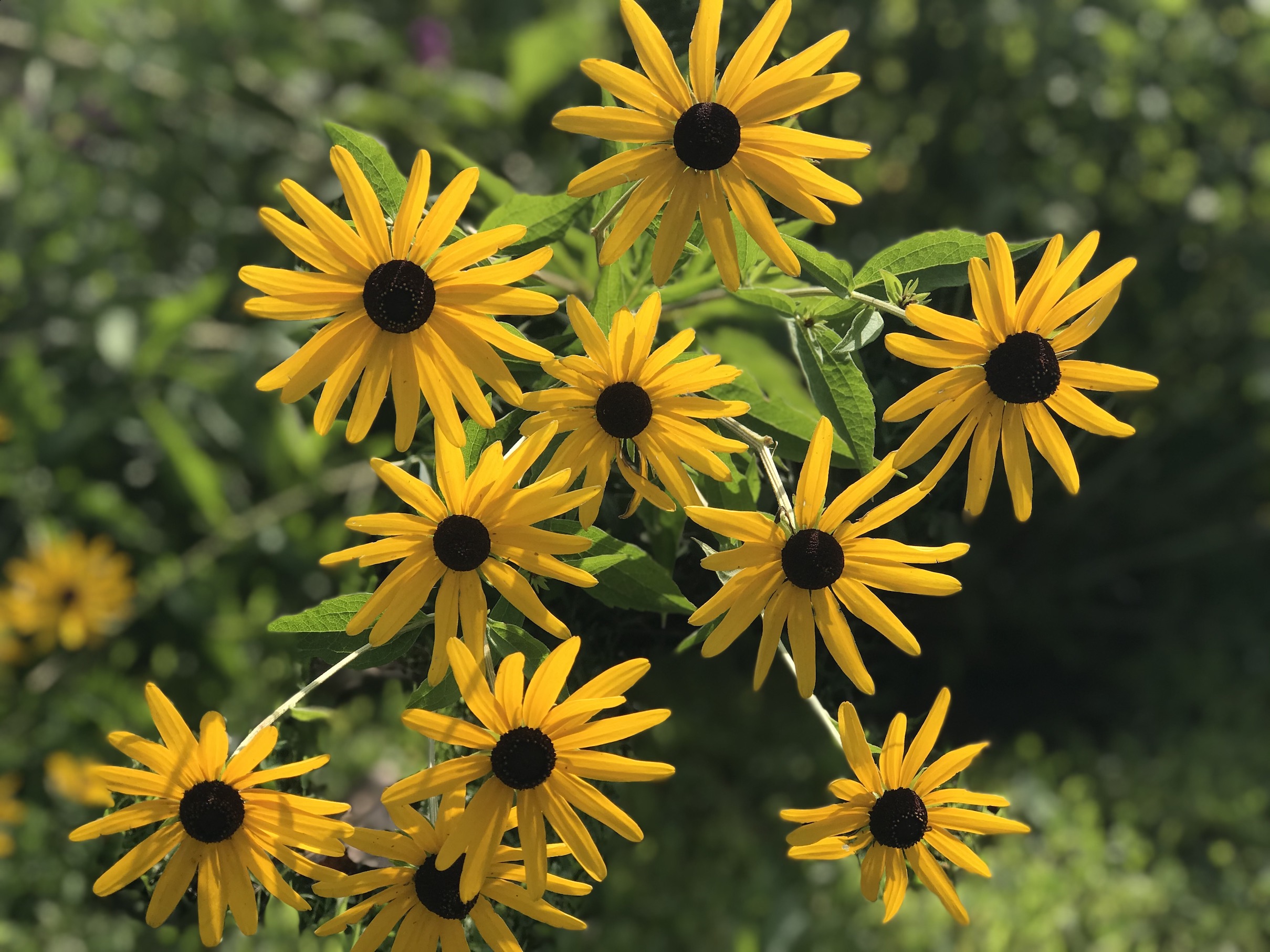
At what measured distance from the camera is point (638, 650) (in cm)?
101

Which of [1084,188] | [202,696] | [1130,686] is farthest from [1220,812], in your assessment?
[202,696]

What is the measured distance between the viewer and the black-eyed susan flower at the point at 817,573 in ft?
2.27

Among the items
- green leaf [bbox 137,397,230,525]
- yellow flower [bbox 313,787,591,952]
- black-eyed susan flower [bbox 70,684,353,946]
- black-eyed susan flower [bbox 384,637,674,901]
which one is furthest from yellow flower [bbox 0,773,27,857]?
black-eyed susan flower [bbox 384,637,674,901]

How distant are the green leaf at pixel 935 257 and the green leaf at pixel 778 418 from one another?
13 cm

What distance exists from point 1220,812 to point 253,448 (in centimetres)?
241

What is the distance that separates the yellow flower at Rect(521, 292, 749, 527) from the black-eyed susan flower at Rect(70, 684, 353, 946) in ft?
1.05

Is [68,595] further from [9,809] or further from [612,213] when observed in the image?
[612,213]

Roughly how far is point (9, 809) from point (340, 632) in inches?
55.7

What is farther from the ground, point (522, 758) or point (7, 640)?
point (522, 758)

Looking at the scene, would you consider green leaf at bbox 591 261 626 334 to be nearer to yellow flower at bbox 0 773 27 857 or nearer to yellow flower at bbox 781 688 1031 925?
yellow flower at bbox 781 688 1031 925

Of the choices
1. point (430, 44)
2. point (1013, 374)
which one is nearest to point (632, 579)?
point (1013, 374)

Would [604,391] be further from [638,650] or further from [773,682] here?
[773,682]

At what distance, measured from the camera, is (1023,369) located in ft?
2.32

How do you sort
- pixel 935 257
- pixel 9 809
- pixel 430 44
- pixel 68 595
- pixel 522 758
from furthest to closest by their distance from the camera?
pixel 430 44 < pixel 68 595 < pixel 9 809 < pixel 935 257 < pixel 522 758
